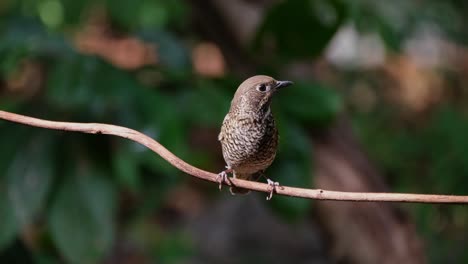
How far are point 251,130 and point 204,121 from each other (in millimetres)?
1302

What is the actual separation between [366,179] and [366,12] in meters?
1.11

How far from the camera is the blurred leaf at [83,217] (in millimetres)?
3211

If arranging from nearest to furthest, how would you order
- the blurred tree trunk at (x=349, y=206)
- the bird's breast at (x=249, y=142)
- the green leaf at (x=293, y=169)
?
the bird's breast at (x=249, y=142), the green leaf at (x=293, y=169), the blurred tree trunk at (x=349, y=206)

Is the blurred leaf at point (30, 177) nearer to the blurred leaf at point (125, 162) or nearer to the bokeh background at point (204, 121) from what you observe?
the bokeh background at point (204, 121)

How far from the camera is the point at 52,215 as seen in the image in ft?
10.6

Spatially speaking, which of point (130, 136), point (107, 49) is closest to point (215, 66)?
point (107, 49)

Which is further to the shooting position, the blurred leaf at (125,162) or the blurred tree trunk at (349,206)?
the blurred tree trunk at (349,206)

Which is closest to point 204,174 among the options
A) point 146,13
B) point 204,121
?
point 204,121

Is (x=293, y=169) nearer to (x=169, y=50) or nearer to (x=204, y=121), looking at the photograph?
(x=204, y=121)

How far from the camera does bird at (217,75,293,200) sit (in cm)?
163

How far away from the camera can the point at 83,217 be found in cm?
322

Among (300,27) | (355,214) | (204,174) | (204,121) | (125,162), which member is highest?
(300,27)

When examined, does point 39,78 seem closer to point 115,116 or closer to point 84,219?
point 115,116

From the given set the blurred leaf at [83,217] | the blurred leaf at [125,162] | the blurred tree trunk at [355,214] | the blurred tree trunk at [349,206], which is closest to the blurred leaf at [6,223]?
the blurred leaf at [83,217]
